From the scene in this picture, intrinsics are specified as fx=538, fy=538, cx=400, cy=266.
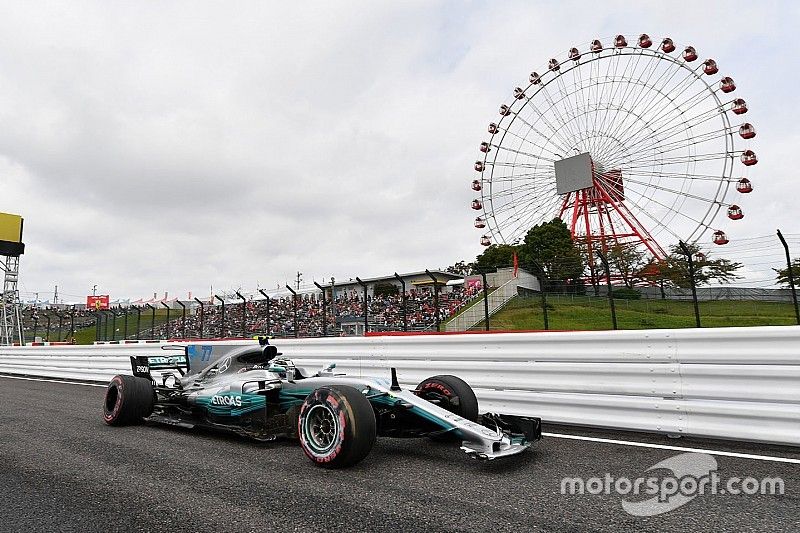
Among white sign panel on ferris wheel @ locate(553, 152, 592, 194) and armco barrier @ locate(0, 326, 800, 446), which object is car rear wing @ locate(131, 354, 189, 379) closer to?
armco barrier @ locate(0, 326, 800, 446)

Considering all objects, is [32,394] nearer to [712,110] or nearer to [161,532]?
[161,532]

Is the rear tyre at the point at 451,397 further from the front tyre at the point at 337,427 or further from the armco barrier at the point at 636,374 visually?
the armco barrier at the point at 636,374

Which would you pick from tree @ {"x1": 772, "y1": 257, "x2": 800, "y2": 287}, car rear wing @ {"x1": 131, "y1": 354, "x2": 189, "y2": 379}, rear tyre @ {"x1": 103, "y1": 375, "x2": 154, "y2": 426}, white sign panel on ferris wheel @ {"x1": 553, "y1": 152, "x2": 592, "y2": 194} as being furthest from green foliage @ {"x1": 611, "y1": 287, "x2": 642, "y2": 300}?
white sign panel on ferris wheel @ {"x1": 553, "y1": 152, "x2": 592, "y2": 194}

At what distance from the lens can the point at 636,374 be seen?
527 centimetres

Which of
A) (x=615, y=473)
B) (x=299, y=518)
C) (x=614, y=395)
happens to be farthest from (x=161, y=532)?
(x=614, y=395)

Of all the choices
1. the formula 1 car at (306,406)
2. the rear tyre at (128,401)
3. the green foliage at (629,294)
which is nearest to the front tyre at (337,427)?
the formula 1 car at (306,406)

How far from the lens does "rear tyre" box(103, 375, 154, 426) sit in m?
6.09

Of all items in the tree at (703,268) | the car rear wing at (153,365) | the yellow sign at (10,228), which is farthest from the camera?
the yellow sign at (10,228)

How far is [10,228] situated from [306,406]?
2809 cm

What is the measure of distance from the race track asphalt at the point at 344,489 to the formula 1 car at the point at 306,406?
0.19m

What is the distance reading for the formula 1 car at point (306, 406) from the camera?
158 inches

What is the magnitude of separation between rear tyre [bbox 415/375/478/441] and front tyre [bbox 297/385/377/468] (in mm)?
1036

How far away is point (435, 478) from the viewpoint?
3.74 meters

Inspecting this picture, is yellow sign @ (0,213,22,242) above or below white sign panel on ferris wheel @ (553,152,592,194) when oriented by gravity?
below
